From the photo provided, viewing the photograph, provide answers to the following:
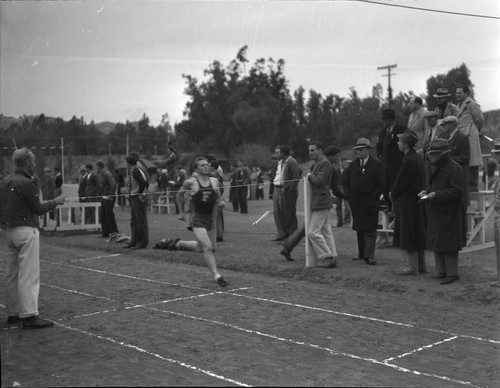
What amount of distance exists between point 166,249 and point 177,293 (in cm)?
476

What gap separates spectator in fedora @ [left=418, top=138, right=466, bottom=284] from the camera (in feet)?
29.9

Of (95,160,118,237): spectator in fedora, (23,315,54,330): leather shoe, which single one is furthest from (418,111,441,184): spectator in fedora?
(95,160,118,237): spectator in fedora

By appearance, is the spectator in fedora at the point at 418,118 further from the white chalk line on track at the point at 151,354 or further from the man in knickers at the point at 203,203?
the white chalk line on track at the point at 151,354

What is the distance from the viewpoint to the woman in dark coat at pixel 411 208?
988cm

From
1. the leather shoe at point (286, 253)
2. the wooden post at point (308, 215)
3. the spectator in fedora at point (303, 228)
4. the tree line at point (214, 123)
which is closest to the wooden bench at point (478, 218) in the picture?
the spectator in fedora at point (303, 228)

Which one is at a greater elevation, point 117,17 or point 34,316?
point 117,17

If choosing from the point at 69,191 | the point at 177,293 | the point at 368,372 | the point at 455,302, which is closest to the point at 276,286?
the point at 177,293

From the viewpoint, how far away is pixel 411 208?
999 cm

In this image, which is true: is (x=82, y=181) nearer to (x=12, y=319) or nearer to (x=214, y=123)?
(x=12, y=319)

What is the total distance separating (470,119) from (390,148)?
4.72 feet

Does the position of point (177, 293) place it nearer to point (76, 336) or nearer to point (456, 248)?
point (76, 336)

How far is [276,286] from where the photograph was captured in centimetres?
973

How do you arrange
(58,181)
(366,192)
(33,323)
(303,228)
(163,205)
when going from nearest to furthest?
(33,323), (58,181), (366,192), (303,228), (163,205)

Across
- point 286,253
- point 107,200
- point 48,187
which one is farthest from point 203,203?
point 48,187
